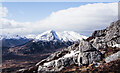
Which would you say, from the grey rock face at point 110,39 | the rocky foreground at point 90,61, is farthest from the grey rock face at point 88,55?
the grey rock face at point 110,39

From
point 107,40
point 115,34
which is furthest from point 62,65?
point 115,34

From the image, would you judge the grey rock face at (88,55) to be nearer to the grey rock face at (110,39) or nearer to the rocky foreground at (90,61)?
the rocky foreground at (90,61)

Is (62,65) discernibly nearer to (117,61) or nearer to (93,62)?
(93,62)

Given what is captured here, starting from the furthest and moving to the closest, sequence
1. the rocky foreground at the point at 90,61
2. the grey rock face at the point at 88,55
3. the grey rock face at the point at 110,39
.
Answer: the grey rock face at the point at 110,39, the grey rock face at the point at 88,55, the rocky foreground at the point at 90,61

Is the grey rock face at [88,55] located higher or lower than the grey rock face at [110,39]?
lower

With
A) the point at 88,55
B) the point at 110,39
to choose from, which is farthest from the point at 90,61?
the point at 110,39

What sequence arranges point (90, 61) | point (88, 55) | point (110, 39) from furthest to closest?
point (110, 39)
point (88, 55)
point (90, 61)

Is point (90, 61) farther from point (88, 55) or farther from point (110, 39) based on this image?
point (110, 39)

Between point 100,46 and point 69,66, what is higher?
point 100,46

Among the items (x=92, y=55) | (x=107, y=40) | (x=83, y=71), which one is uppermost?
(x=107, y=40)

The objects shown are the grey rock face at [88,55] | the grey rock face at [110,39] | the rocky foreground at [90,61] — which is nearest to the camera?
the rocky foreground at [90,61]

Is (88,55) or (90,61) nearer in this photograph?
(90,61)
